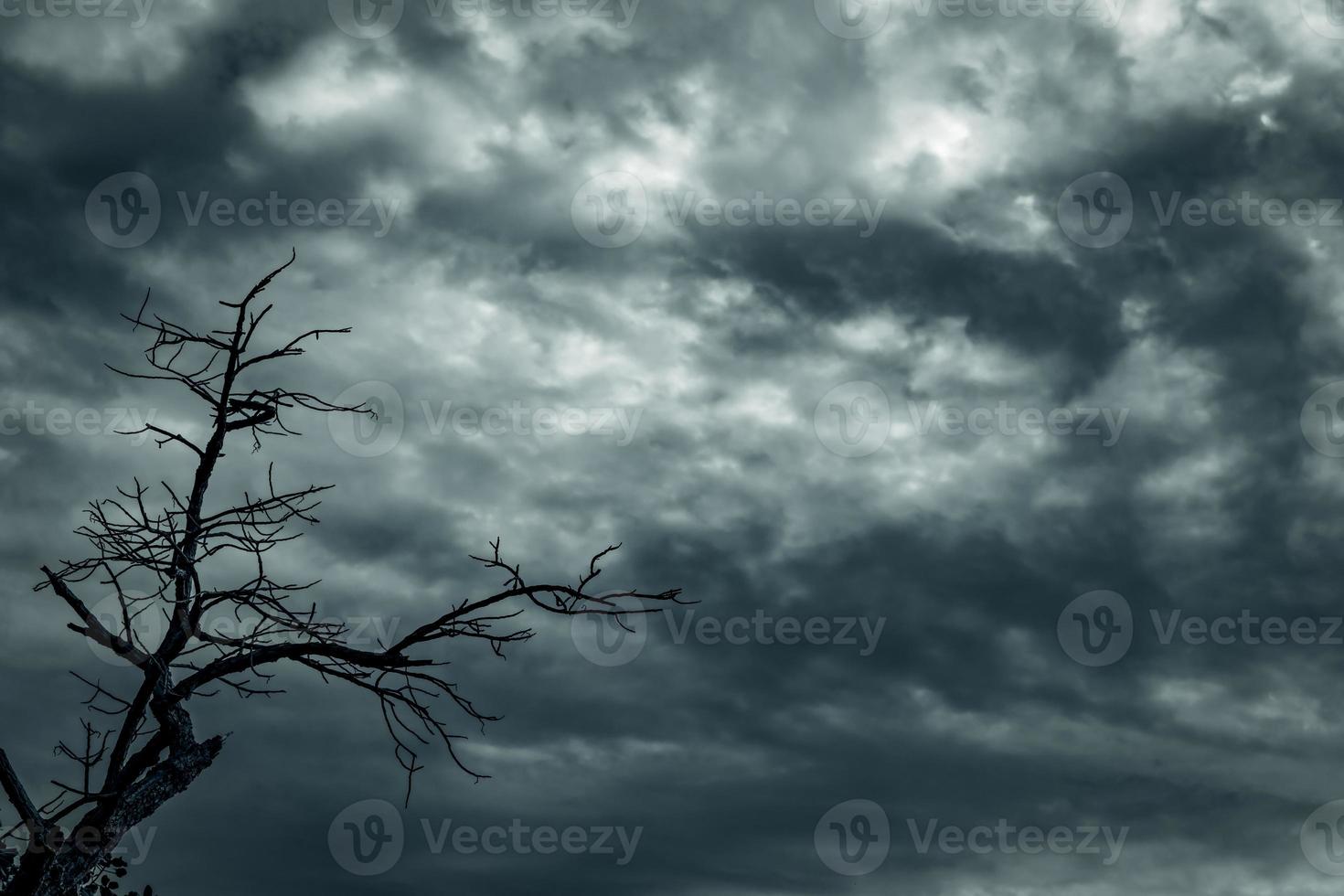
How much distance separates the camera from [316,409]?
7949 millimetres

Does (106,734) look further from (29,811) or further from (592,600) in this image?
(592,600)

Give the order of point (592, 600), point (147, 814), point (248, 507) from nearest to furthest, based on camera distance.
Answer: point (592, 600) → point (147, 814) → point (248, 507)

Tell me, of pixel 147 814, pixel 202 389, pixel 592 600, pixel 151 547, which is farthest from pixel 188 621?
pixel 592 600

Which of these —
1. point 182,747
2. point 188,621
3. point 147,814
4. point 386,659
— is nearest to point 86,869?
point 147,814

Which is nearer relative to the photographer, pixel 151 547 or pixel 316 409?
pixel 151 547

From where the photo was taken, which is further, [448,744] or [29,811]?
[448,744]

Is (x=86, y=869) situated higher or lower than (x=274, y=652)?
lower

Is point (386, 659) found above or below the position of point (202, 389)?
below

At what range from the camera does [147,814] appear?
7156mm

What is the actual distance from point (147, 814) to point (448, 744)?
201cm

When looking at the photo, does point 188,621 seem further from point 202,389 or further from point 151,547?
point 202,389

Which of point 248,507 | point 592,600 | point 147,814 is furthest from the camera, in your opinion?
point 248,507

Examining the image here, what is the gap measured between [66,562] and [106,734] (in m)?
1.22

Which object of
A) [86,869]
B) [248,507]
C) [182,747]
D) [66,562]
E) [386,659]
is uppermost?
[248,507]
